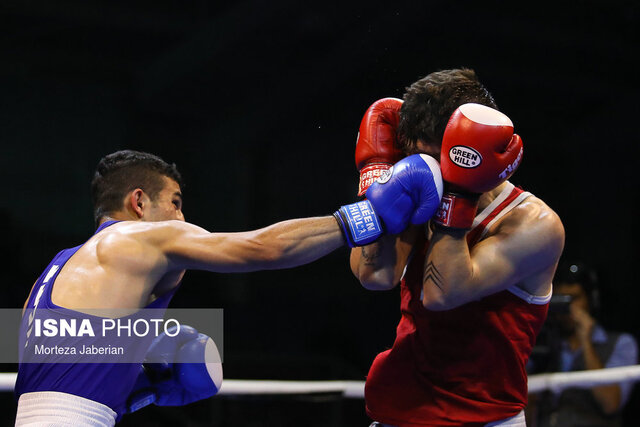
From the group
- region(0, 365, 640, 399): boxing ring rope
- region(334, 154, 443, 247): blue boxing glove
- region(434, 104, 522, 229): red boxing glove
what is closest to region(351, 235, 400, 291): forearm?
region(334, 154, 443, 247): blue boxing glove

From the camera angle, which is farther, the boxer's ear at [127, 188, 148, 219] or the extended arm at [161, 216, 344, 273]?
the boxer's ear at [127, 188, 148, 219]

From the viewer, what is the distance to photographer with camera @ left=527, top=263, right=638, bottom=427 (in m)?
3.45

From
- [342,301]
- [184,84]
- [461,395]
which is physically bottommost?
[461,395]

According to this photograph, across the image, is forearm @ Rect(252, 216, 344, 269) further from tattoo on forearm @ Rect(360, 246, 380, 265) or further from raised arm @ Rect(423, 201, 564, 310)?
raised arm @ Rect(423, 201, 564, 310)

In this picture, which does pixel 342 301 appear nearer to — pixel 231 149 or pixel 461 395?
pixel 231 149

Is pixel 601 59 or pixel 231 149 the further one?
pixel 601 59

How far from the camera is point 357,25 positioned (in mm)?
7094

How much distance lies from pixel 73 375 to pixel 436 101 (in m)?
1.27

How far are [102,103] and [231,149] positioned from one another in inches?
54.8

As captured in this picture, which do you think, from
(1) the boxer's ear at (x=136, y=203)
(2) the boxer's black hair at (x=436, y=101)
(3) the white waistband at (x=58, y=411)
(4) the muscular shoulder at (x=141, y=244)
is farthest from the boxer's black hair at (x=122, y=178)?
(2) the boxer's black hair at (x=436, y=101)

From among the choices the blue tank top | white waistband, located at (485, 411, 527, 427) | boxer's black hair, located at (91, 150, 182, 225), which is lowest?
white waistband, located at (485, 411, 527, 427)

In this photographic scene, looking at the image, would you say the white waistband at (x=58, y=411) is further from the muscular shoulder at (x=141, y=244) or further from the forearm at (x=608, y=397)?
the forearm at (x=608, y=397)

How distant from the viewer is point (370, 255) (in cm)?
194

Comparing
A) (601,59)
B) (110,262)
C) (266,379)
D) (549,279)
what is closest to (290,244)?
(110,262)
